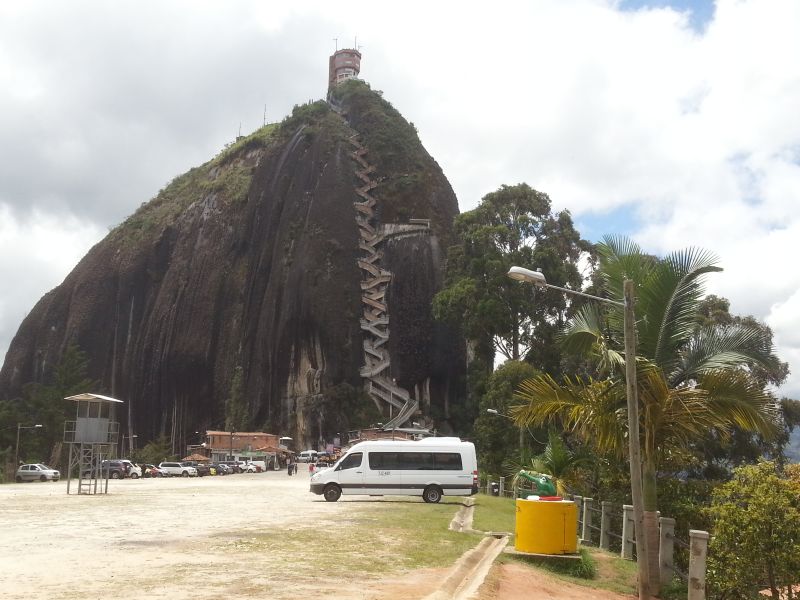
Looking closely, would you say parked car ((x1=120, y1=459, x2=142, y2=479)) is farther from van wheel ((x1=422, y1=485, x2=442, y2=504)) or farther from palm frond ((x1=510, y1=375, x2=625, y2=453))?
palm frond ((x1=510, y1=375, x2=625, y2=453))

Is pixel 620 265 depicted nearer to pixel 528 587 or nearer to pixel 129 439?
pixel 528 587

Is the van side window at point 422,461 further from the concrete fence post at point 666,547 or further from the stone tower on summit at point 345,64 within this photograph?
the stone tower on summit at point 345,64

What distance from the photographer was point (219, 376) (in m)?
87.2

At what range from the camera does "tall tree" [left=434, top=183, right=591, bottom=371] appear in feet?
152

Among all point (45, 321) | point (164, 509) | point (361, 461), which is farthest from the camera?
point (45, 321)

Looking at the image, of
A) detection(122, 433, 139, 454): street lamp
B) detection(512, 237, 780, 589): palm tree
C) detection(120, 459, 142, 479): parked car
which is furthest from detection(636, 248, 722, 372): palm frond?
detection(122, 433, 139, 454): street lamp

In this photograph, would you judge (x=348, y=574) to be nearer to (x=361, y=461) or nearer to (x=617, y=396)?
(x=617, y=396)

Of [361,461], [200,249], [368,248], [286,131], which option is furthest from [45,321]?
[361,461]

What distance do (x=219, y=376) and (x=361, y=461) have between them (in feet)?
208

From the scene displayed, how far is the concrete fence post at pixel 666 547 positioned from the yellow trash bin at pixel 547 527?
1.41 m

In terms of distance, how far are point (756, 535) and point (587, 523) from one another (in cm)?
726

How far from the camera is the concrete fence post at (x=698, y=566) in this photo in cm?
1012

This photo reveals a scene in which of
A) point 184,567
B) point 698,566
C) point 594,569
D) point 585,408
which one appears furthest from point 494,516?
point 184,567

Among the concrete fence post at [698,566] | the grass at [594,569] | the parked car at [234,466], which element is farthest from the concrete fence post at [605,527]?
the parked car at [234,466]
